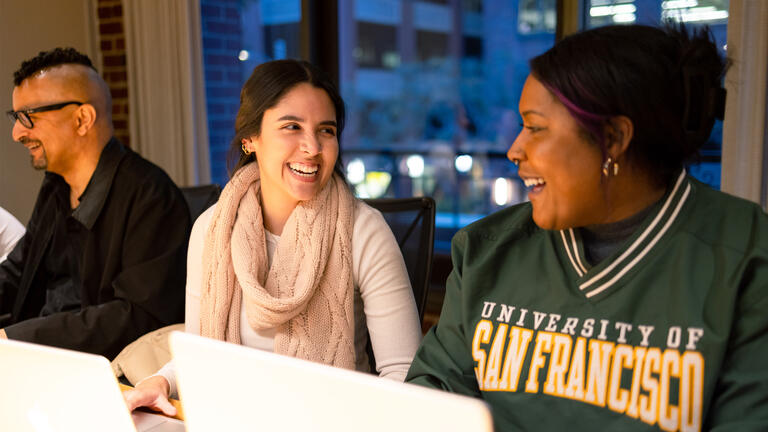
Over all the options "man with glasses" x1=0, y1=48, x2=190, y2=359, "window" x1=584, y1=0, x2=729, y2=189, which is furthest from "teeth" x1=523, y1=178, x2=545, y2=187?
"window" x1=584, y1=0, x2=729, y2=189

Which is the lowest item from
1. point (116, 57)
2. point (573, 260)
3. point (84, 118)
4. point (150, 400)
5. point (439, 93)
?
point (150, 400)

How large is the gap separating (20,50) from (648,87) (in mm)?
3432

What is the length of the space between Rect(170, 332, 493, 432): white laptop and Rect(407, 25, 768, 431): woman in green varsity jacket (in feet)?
1.58

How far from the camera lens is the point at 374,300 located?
1508 millimetres

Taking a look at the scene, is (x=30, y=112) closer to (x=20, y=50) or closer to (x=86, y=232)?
(x=86, y=232)

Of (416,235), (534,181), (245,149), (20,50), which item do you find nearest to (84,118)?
(245,149)

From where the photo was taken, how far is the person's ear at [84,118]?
2.06m

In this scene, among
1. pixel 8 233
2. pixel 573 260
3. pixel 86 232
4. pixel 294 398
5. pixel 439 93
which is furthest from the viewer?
Answer: pixel 439 93

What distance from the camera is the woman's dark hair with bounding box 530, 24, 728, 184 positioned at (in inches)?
39.7

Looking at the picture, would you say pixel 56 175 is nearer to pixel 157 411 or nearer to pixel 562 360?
pixel 157 411

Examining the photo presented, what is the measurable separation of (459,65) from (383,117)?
989 millimetres

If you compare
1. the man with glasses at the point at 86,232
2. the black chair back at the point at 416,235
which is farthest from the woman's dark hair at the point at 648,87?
the man with glasses at the point at 86,232

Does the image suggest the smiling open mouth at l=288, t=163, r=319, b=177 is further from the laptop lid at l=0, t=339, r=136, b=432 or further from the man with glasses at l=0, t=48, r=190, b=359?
the laptop lid at l=0, t=339, r=136, b=432

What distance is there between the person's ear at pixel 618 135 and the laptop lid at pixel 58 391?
749mm
